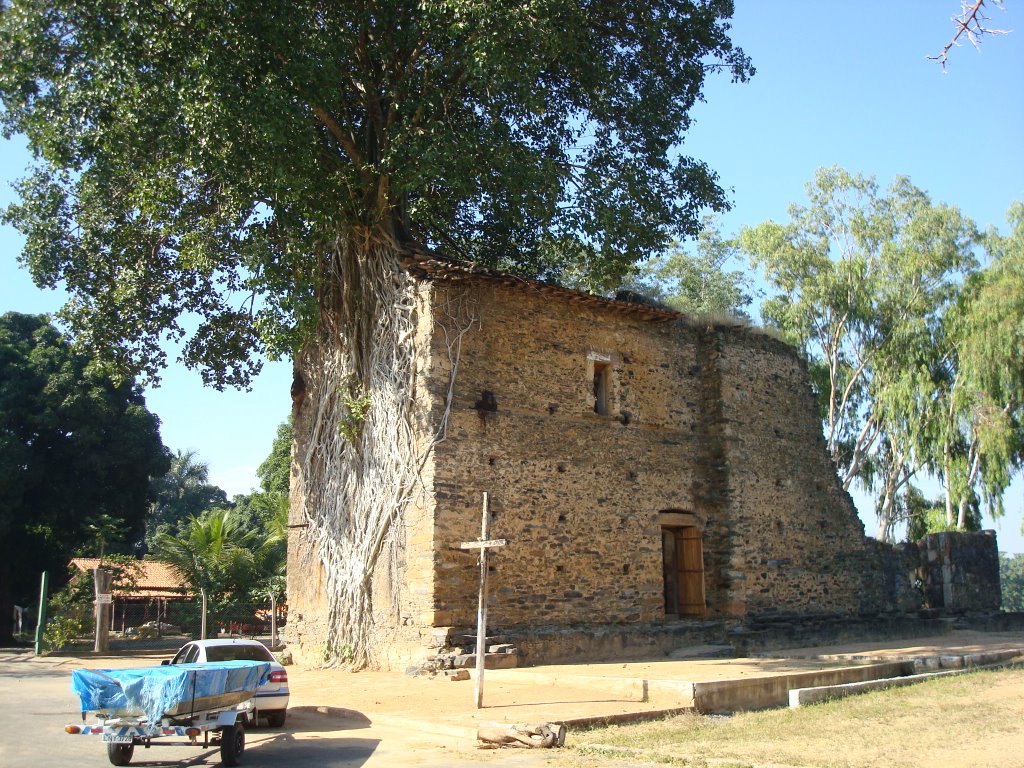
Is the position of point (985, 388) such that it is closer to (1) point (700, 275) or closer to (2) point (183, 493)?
(1) point (700, 275)

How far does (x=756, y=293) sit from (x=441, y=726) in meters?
30.6

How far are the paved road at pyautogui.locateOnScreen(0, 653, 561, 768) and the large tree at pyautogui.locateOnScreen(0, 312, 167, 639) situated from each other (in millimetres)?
16755

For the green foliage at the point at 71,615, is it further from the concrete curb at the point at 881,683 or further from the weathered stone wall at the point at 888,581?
the weathered stone wall at the point at 888,581

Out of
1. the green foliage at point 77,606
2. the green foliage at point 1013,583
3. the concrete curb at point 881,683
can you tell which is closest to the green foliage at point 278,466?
the green foliage at point 77,606

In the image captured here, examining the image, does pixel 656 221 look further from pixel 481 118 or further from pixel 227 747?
pixel 227 747

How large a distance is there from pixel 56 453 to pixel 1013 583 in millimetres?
93228

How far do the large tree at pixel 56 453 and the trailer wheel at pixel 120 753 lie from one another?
19.4 meters

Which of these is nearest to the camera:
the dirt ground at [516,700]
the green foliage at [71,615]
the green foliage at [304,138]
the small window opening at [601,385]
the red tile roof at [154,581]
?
the dirt ground at [516,700]

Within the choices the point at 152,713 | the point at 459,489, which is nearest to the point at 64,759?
the point at 152,713

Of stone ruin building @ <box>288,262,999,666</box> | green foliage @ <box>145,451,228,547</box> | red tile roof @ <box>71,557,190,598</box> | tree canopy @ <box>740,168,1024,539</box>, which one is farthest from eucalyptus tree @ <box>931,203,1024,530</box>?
green foliage @ <box>145,451,228,547</box>

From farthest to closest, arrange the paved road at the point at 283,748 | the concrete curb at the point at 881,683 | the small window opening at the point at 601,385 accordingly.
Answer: the small window opening at the point at 601,385, the concrete curb at the point at 881,683, the paved road at the point at 283,748

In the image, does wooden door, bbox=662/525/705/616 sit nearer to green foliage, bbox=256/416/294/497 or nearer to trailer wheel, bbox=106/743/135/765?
trailer wheel, bbox=106/743/135/765

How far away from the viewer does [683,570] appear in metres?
17.7

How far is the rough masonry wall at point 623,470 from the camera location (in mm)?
14758
